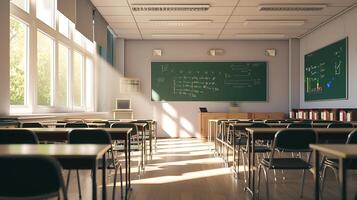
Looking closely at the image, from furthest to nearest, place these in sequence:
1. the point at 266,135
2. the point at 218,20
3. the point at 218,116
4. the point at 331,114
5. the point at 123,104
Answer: the point at 218,116 < the point at 123,104 < the point at 218,20 < the point at 331,114 < the point at 266,135

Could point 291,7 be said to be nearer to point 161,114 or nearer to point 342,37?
point 342,37

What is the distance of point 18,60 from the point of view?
545 centimetres

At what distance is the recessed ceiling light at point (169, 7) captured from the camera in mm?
7379

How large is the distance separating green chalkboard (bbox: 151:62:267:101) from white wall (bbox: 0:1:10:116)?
21.5 ft

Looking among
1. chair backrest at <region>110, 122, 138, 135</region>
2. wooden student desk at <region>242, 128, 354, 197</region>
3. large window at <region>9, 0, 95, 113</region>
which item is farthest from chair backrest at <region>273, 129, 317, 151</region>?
large window at <region>9, 0, 95, 113</region>

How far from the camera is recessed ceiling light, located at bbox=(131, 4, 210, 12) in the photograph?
7379mm

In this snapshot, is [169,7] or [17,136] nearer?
[17,136]

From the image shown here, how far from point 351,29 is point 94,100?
19.8 feet

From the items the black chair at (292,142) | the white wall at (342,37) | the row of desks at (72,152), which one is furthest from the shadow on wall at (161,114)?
the row of desks at (72,152)

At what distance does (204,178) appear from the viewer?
4664 mm

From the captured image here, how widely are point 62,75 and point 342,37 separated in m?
5.79

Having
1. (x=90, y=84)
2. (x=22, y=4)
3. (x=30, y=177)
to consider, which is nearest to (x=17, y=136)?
(x=30, y=177)

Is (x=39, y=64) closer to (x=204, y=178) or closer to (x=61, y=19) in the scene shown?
(x=61, y=19)

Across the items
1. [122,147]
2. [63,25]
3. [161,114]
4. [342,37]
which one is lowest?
[122,147]
